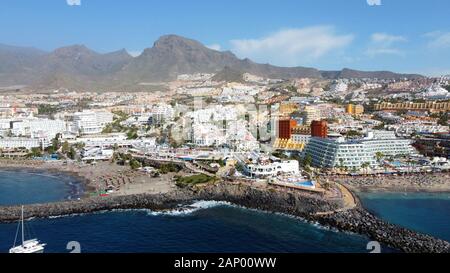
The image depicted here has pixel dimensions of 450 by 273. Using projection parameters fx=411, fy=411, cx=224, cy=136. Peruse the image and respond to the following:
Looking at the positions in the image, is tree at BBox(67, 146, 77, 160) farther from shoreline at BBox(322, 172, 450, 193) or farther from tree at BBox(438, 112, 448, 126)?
tree at BBox(438, 112, 448, 126)

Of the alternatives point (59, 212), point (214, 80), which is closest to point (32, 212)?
point (59, 212)

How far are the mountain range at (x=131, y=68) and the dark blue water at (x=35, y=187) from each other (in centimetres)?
4324

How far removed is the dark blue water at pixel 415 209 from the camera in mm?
8672

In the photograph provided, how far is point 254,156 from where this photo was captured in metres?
14.5

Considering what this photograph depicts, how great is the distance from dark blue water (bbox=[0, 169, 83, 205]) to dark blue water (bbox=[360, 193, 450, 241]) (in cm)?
818

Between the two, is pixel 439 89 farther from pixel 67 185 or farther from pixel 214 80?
pixel 67 185

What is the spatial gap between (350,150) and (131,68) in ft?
213

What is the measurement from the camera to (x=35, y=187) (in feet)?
43.4

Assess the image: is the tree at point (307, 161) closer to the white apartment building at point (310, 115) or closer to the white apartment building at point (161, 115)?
the white apartment building at point (310, 115)

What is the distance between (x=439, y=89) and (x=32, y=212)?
35804 millimetres

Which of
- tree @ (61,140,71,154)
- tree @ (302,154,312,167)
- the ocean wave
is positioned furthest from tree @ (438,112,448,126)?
tree @ (61,140,71,154)

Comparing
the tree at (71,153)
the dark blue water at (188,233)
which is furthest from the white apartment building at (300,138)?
the tree at (71,153)

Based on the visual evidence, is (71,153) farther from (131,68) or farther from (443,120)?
(131,68)

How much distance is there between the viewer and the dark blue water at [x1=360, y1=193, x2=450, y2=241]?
8672 mm
